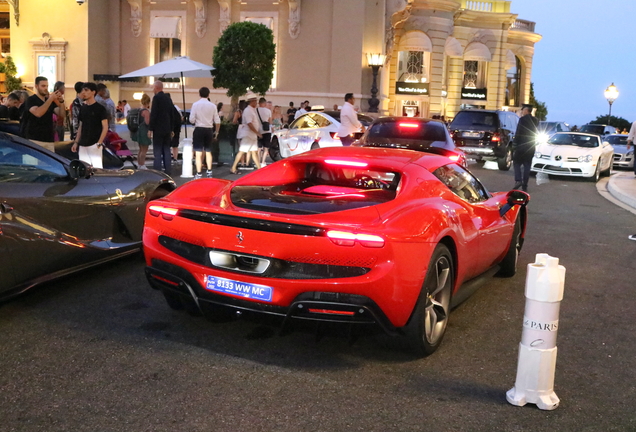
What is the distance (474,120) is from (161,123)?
11.5 metres

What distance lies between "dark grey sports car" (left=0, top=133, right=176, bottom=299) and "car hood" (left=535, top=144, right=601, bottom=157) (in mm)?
15657

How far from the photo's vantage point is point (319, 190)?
5543 mm

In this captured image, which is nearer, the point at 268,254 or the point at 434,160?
the point at 268,254

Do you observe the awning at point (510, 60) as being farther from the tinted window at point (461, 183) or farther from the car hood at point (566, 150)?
the tinted window at point (461, 183)

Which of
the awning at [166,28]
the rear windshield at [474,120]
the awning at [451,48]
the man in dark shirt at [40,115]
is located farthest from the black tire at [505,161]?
the awning at [451,48]

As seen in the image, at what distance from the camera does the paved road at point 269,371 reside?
382cm

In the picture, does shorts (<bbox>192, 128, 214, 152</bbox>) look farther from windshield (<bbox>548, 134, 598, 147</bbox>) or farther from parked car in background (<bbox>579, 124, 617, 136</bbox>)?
parked car in background (<bbox>579, 124, 617, 136</bbox>)

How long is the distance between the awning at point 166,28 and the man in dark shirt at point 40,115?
25.2 metres

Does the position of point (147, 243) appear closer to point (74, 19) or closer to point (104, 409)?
point (104, 409)

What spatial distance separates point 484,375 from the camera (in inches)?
180

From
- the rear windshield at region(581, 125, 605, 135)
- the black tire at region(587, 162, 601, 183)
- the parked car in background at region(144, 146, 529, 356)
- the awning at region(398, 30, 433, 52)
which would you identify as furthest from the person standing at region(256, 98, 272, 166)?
the awning at region(398, 30, 433, 52)

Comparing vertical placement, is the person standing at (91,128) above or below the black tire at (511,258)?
above

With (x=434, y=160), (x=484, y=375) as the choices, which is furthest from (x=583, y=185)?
(x=484, y=375)

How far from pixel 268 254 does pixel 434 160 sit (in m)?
A: 2.01
